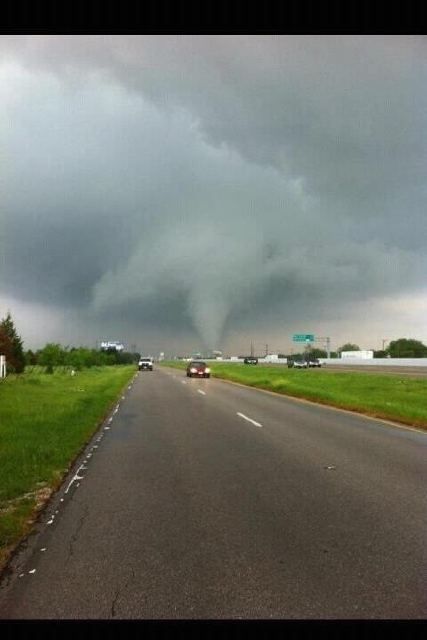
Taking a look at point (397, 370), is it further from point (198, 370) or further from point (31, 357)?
point (31, 357)

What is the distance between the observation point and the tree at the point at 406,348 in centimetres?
15375

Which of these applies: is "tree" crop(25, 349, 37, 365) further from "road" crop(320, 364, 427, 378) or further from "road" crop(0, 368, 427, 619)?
"road" crop(0, 368, 427, 619)

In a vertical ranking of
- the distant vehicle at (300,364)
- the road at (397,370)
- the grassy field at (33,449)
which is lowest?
the grassy field at (33,449)

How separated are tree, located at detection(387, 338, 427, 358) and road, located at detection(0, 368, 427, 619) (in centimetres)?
14821

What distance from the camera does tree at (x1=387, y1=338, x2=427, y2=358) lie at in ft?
504

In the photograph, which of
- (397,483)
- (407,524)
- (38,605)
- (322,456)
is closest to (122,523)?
(38,605)

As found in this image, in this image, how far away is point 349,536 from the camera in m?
5.57

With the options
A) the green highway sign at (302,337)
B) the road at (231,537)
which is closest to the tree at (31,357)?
the green highway sign at (302,337)

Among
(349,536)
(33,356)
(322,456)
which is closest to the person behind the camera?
(349,536)

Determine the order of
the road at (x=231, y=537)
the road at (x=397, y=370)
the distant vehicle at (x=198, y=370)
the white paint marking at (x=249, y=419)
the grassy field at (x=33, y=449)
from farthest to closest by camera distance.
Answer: the distant vehicle at (x=198, y=370)
the road at (x=397, y=370)
the white paint marking at (x=249, y=419)
the grassy field at (x=33, y=449)
the road at (x=231, y=537)

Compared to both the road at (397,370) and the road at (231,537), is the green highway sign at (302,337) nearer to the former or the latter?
the road at (397,370)

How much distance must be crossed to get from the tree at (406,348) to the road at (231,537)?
148 m
